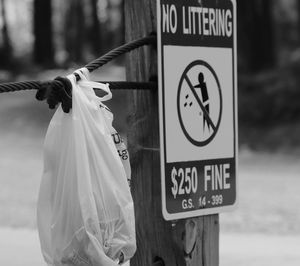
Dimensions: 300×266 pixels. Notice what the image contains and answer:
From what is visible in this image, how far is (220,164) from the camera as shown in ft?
10.8

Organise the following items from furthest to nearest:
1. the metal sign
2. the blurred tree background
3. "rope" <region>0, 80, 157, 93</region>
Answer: the blurred tree background → the metal sign → "rope" <region>0, 80, 157, 93</region>

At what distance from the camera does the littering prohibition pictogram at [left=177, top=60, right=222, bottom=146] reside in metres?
3.14

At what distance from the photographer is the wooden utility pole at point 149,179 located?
3.16 m

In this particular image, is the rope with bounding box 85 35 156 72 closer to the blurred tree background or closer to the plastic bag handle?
the plastic bag handle

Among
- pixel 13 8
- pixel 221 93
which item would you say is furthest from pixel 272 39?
pixel 13 8

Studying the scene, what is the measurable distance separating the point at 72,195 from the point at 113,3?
5037 centimetres

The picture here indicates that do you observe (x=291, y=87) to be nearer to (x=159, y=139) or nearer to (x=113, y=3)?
(x=159, y=139)

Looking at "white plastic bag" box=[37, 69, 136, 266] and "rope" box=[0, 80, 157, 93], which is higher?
"rope" box=[0, 80, 157, 93]

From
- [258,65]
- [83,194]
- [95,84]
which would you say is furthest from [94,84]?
[258,65]

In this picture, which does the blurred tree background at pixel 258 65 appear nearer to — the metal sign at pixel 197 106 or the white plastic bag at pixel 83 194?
the metal sign at pixel 197 106

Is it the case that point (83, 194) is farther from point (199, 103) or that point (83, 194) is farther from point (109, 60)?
point (199, 103)

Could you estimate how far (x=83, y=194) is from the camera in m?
2.68

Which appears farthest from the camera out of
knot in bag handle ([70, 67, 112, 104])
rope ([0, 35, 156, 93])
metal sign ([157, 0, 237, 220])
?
metal sign ([157, 0, 237, 220])

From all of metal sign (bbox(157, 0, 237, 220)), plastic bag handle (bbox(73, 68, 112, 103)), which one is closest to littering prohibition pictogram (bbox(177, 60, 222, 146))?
metal sign (bbox(157, 0, 237, 220))
